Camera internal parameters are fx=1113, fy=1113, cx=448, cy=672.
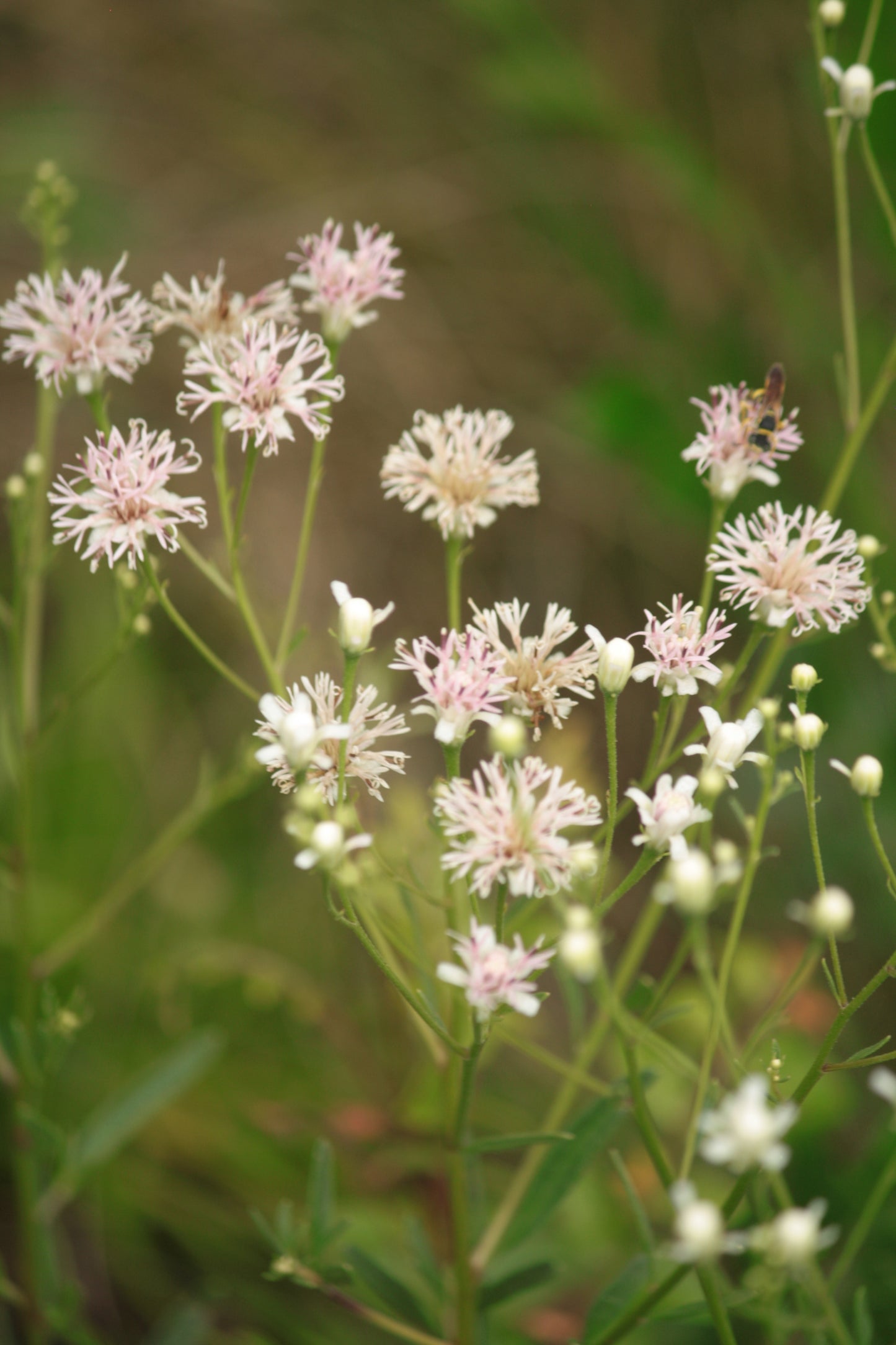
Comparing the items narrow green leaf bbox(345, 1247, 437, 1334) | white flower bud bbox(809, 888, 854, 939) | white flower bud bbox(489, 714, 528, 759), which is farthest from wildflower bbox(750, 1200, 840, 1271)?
narrow green leaf bbox(345, 1247, 437, 1334)

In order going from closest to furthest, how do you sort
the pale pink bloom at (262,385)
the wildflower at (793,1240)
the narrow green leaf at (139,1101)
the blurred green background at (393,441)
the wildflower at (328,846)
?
the wildflower at (793,1240) → the wildflower at (328,846) → the pale pink bloom at (262,385) → the narrow green leaf at (139,1101) → the blurred green background at (393,441)

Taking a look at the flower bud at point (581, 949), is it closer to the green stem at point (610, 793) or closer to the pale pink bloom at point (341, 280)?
the green stem at point (610, 793)

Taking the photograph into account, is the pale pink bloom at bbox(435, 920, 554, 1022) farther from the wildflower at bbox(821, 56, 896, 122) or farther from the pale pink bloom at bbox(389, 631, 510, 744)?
the wildflower at bbox(821, 56, 896, 122)

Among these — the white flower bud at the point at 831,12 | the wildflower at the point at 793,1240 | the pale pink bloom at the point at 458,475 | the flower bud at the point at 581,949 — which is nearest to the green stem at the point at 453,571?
the pale pink bloom at the point at 458,475

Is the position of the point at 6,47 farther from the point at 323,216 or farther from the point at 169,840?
the point at 169,840

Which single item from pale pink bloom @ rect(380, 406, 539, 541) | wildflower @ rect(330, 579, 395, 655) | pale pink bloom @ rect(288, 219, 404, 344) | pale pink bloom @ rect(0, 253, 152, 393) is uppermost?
pale pink bloom @ rect(288, 219, 404, 344)

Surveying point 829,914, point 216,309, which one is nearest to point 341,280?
point 216,309
